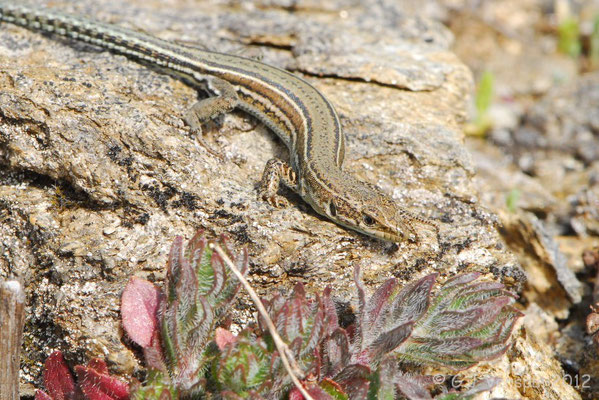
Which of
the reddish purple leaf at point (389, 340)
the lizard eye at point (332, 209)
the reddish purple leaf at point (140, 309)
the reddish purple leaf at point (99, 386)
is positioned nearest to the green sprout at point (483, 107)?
the lizard eye at point (332, 209)

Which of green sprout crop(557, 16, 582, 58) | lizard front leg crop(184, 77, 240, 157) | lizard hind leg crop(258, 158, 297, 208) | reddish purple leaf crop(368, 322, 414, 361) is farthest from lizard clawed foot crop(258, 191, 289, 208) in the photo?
green sprout crop(557, 16, 582, 58)

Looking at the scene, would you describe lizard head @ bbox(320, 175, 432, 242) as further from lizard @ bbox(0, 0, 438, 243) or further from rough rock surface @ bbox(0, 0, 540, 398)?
rough rock surface @ bbox(0, 0, 540, 398)

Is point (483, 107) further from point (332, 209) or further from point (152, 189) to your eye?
point (152, 189)

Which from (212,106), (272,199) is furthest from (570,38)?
(272,199)

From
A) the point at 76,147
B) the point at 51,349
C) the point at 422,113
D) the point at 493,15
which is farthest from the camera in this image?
the point at 493,15

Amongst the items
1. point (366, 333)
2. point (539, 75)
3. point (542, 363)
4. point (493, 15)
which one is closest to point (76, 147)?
point (366, 333)

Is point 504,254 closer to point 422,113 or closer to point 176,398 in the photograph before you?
point 422,113

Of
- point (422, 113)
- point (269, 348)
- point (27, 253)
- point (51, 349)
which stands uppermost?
point (422, 113)
